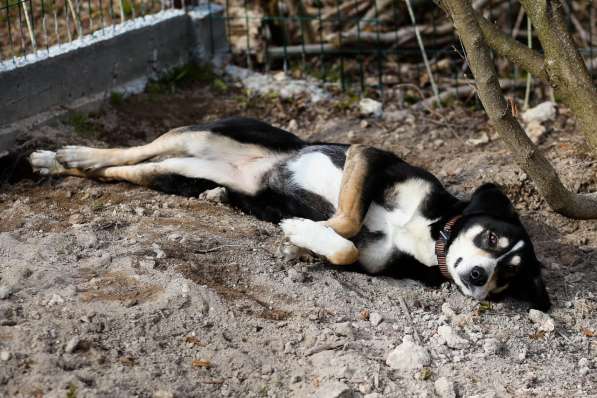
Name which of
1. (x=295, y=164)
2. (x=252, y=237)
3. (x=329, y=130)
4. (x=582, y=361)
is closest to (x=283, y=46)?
(x=329, y=130)

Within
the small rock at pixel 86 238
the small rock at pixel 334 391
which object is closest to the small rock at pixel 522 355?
the small rock at pixel 334 391

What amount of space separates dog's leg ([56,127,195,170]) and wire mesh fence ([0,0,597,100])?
85.3 inches

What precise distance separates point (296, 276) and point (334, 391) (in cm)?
108

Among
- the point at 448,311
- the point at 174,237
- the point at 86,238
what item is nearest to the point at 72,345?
the point at 86,238

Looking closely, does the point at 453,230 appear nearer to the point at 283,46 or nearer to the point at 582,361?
the point at 582,361

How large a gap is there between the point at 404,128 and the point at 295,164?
6.42 feet

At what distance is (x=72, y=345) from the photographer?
152 inches

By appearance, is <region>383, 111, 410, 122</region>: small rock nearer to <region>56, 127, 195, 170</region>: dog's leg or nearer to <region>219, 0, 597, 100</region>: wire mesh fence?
<region>219, 0, 597, 100</region>: wire mesh fence

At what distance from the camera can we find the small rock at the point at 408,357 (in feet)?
13.8

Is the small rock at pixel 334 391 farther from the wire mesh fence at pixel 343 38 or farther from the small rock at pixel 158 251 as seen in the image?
the wire mesh fence at pixel 343 38

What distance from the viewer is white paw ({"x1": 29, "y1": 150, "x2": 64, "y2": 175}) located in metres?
5.99

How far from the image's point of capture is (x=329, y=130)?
7.40 m

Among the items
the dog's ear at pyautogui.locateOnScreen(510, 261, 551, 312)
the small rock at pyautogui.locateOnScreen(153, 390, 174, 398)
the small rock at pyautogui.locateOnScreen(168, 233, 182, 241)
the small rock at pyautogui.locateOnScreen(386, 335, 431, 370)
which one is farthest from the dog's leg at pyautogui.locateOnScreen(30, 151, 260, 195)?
the small rock at pyautogui.locateOnScreen(153, 390, 174, 398)

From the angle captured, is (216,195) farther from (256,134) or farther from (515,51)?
(515,51)
